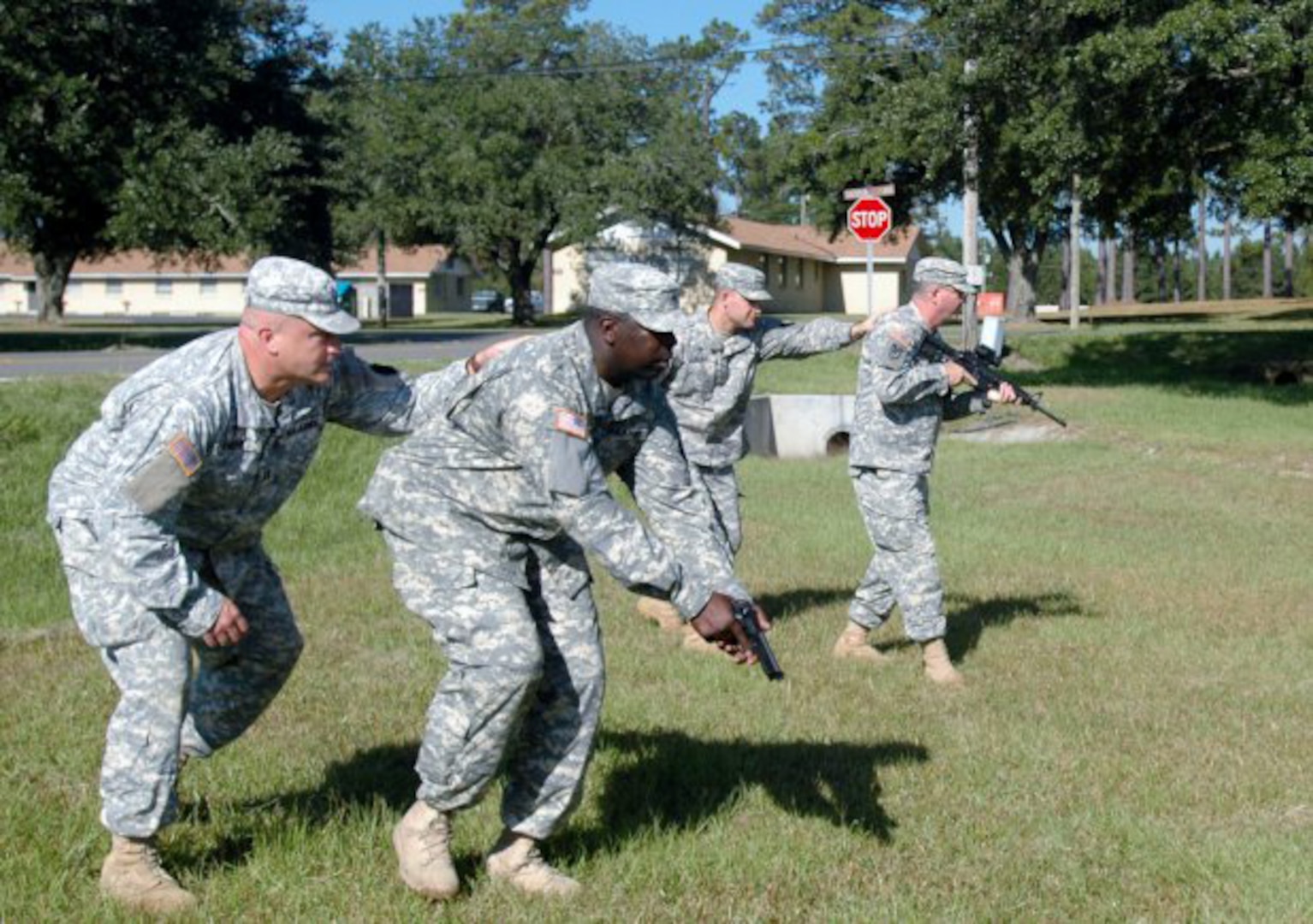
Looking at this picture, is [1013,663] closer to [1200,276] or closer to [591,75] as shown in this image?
[591,75]

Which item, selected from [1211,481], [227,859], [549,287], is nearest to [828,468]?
[1211,481]

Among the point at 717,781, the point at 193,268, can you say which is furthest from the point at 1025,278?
the point at 717,781

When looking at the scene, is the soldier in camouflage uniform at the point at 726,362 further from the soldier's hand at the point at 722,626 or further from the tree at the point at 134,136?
the tree at the point at 134,136

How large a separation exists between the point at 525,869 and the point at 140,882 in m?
1.11

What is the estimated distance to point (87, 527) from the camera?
452 cm

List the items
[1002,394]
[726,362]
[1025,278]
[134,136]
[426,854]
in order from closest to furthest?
[426,854] → [1002,394] → [726,362] → [134,136] → [1025,278]

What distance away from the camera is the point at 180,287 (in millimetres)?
84312

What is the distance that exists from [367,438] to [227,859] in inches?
424

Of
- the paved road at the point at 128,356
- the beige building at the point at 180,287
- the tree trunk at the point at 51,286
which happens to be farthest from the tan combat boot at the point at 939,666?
the beige building at the point at 180,287

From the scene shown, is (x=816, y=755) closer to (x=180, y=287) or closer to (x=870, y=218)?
(x=870, y=218)

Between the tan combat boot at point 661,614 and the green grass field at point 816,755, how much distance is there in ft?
0.43

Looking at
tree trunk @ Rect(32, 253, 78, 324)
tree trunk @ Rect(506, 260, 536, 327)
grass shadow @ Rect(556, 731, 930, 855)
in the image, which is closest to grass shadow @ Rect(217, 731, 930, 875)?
grass shadow @ Rect(556, 731, 930, 855)

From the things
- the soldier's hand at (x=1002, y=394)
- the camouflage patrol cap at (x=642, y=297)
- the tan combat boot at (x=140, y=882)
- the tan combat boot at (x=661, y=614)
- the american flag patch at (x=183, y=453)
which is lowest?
the tan combat boot at (x=140, y=882)

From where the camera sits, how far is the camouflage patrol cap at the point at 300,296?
4.43 m
